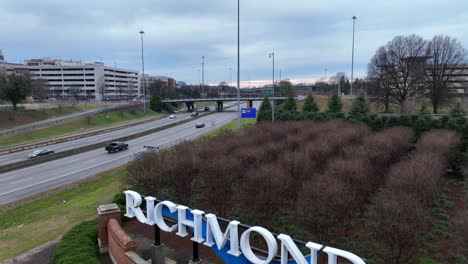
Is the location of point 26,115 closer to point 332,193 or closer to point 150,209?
point 150,209

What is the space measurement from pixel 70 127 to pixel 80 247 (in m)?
57.5

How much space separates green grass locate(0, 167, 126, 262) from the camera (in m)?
14.3

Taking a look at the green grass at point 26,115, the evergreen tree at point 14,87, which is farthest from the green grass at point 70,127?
the evergreen tree at point 14,87

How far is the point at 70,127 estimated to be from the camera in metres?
62.1

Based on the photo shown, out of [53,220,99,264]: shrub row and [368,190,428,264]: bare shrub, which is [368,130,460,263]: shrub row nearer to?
[368,190,428,264]: bare shrub

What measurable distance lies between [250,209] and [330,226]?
3267 millimetres

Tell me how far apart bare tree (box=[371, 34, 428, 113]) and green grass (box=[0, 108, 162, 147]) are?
58089mm

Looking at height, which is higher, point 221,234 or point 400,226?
point 400,226

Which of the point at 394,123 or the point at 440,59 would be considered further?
the point at 440,59

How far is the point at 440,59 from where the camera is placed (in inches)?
2398

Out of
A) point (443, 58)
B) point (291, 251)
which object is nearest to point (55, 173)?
point (291, 251)

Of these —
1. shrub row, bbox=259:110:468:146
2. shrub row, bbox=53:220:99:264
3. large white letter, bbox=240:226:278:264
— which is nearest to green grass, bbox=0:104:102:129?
shrub row, bbox=259:110:468:146

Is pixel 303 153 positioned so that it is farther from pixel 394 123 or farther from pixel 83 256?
pixel 394 123

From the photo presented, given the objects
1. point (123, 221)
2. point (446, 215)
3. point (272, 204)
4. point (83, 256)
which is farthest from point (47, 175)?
point (446, 215)
